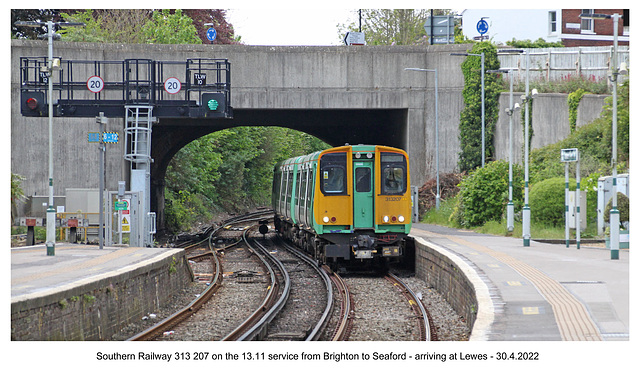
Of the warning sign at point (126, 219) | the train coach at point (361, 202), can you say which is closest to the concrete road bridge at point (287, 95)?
the warning sign at point (126, 219)

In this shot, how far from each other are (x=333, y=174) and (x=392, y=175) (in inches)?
62.2

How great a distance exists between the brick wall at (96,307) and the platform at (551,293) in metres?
5.54

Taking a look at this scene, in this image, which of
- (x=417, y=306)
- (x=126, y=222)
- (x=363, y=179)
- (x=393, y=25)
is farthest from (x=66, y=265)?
(x=393, y=25)

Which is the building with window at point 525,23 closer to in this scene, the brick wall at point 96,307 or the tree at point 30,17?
the tree at point 30,17

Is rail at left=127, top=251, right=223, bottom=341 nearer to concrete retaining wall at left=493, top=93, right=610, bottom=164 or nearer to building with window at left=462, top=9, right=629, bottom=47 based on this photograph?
concrete retaining wall at left=493, top=93, right=610, bottom=164

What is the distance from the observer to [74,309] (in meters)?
10.6

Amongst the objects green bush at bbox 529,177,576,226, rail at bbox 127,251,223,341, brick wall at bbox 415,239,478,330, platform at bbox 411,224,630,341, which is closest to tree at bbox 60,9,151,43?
green bush at bbox 529,177,576,226

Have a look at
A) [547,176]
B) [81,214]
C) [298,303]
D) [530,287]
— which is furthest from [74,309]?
[547,176]

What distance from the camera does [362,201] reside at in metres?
19.8

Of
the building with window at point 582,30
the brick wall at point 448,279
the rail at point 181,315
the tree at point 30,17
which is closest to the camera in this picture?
the rail at point 181,315

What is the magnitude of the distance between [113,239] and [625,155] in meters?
17.6

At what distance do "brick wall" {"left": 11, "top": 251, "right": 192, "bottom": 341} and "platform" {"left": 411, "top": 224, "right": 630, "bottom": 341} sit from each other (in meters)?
5.54

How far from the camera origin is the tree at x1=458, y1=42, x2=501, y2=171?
102ft

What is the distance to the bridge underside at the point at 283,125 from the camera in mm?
33125
